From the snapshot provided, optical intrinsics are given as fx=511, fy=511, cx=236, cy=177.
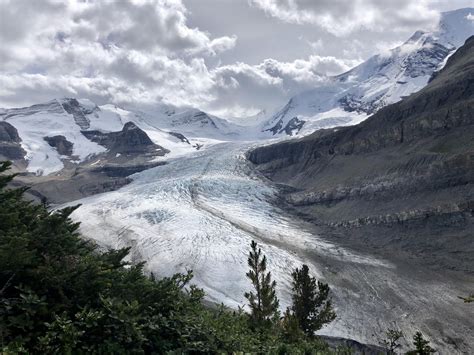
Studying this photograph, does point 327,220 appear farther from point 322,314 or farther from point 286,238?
point 322,314

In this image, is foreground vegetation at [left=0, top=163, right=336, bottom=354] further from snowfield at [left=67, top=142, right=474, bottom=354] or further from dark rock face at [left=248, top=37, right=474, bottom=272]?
dark rock face at [left=248, top=37, right=474, bottom=272]

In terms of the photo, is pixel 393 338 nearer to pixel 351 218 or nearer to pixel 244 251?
pixel 244 251

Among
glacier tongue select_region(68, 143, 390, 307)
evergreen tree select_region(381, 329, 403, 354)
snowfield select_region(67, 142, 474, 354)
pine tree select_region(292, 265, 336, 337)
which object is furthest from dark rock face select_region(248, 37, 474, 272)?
pine tree select_region(292, 265, 336, 337)

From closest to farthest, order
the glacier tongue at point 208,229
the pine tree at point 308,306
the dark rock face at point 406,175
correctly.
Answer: the pine tree at point 308,306 → the glacier tongue at point 208,229 → the dark rock face at point 406,175

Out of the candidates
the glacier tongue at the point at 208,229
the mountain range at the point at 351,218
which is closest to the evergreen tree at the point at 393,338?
the mountain range at the point at 351,218

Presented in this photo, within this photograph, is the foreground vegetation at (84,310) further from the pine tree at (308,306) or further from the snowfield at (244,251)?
the snowfield at (244,251)

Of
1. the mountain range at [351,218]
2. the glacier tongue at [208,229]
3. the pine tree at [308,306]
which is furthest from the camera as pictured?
the glacier tongue at [208,229]
